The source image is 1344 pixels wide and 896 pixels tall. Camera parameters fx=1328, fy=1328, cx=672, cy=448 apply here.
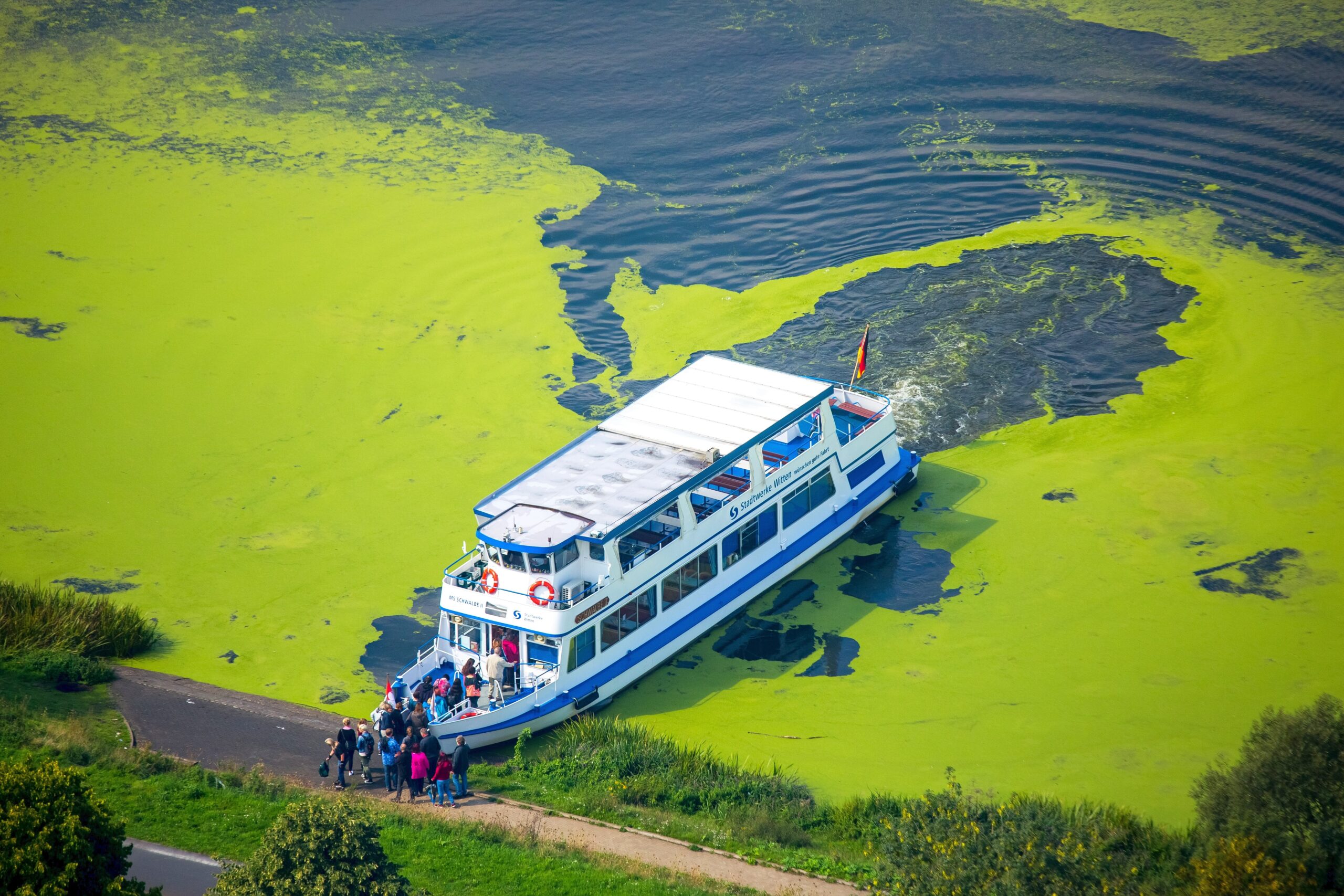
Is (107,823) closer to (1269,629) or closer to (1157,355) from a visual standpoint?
(1269,629)

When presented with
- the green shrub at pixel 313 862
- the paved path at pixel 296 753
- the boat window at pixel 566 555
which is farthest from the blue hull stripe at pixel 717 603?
the green shrub at pixel 313 862

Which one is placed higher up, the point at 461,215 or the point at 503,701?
the point at 461,215

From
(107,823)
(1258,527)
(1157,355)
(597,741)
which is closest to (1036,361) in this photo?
(1157,355)

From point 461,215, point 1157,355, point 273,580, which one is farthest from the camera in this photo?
point 461,215

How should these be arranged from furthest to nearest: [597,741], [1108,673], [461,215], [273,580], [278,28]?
[278,28] < [461,215] < [273,580] < [1108,673] < [597,741]

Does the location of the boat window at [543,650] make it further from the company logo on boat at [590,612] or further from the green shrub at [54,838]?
the green shrub at [54,838]
